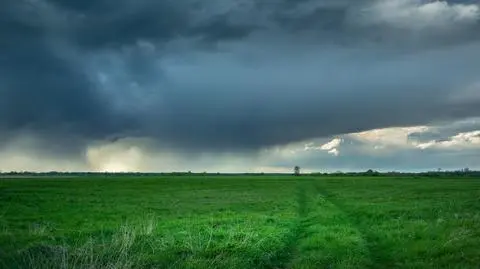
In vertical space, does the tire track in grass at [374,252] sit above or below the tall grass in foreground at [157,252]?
below

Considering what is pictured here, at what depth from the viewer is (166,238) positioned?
19.2 meters

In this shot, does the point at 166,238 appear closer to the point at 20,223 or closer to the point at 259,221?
the point at 259,221

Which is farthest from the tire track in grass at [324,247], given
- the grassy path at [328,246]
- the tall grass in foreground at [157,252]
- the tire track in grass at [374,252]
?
the tall grass in foreground at [157,252]

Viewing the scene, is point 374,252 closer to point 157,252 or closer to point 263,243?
point 263,243

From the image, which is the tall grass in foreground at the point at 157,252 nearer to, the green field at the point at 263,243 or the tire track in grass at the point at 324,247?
the green field at the point at 263,243

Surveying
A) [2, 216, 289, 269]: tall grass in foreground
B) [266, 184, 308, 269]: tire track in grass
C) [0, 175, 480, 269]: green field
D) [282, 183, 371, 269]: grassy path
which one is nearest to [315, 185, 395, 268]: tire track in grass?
[0, 175, 480, 269]: green field

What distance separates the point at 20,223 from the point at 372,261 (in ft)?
66.5

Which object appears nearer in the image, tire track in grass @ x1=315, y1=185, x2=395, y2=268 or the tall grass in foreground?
the tall grass in foreground

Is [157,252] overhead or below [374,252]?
overhead

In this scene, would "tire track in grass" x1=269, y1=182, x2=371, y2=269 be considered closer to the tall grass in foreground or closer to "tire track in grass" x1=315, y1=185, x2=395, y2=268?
"tire track in grass" x1=315, y1=185, x2=395, y2=268

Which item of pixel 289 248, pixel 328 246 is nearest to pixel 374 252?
pixel 328 246

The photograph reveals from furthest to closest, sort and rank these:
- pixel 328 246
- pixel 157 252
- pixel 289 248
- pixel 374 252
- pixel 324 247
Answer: pixel 289 248, pixel 328 246, pixel 324 247, pixel 374 252, pixel 157 252

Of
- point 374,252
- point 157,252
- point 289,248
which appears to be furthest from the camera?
point 289,248

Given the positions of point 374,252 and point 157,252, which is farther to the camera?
point 374,252
